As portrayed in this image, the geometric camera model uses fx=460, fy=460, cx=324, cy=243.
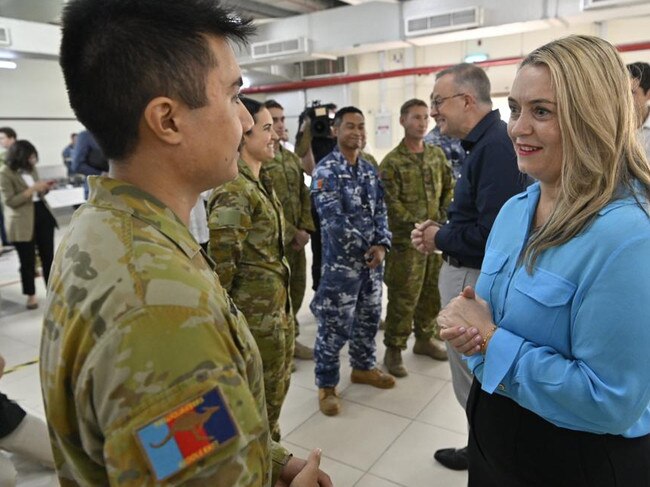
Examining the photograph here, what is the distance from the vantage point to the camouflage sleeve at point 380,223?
2.72m

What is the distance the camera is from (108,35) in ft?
2.25

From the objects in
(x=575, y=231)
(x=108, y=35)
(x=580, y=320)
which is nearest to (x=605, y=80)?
(x=575, y=231)

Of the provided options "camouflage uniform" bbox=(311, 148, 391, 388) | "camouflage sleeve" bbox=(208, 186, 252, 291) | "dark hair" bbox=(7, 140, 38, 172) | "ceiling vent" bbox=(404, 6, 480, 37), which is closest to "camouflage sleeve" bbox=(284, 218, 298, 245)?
"camouflage uniform" bbox=(311, 148, 391, 388)

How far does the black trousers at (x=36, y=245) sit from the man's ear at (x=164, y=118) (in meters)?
4.30

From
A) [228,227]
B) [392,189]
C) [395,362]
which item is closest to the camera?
[228,227]

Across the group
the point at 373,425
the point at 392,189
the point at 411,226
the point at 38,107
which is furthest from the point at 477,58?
the point at 38,107

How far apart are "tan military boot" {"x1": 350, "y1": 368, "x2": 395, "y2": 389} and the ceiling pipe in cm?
566

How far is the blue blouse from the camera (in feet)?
2.81

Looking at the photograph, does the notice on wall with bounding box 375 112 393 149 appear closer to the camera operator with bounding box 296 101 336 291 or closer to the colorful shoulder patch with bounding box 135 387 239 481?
the camera operator with bounding box 296 101 336 291

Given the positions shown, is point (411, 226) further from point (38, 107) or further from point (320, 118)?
point (38, 107)

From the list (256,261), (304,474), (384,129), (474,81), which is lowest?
(304,474)

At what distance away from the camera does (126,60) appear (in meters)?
0.68

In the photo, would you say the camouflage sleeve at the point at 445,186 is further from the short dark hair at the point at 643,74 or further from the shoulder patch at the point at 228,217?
the shoulder patch at the point at 228,217

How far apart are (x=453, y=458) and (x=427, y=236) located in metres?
1.03
